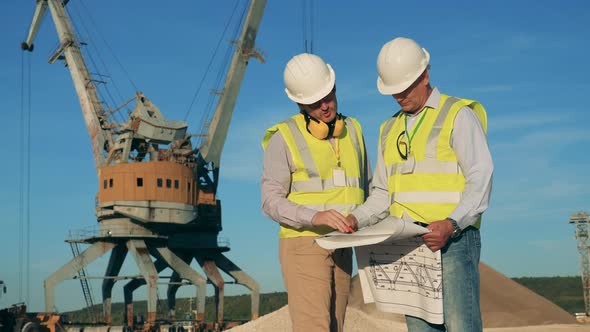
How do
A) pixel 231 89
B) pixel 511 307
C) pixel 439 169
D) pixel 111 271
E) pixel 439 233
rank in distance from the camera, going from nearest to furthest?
pixel 439 233 < pixel 439 169 < pixel 511 307 < pixel 111 271 < pixel 231 89

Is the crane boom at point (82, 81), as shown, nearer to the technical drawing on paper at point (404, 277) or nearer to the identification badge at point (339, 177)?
the identification badge at point (339, 177)

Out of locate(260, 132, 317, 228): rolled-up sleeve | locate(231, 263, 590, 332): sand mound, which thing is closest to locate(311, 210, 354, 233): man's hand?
locate(260, 132, 317, 228): rolled-up sleeve

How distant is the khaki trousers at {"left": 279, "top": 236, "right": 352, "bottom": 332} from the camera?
18.6 ft

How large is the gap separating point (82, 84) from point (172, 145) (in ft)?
28.8

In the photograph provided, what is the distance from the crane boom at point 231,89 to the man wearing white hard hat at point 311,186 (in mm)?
46225

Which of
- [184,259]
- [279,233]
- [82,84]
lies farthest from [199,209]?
[279,233]

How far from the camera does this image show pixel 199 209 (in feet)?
167

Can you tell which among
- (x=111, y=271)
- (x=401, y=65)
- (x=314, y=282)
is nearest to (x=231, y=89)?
(x=111, y=271)

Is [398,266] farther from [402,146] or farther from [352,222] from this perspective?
[402,146]

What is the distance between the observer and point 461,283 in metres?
4.56

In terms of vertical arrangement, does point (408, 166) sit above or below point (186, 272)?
above

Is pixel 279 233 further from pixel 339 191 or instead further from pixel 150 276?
pixel 150 276

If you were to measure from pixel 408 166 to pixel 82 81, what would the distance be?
166 feet

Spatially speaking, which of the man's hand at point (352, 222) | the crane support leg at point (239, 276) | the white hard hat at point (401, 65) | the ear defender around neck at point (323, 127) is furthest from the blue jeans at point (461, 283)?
the crane support leg at point (239, 276)
